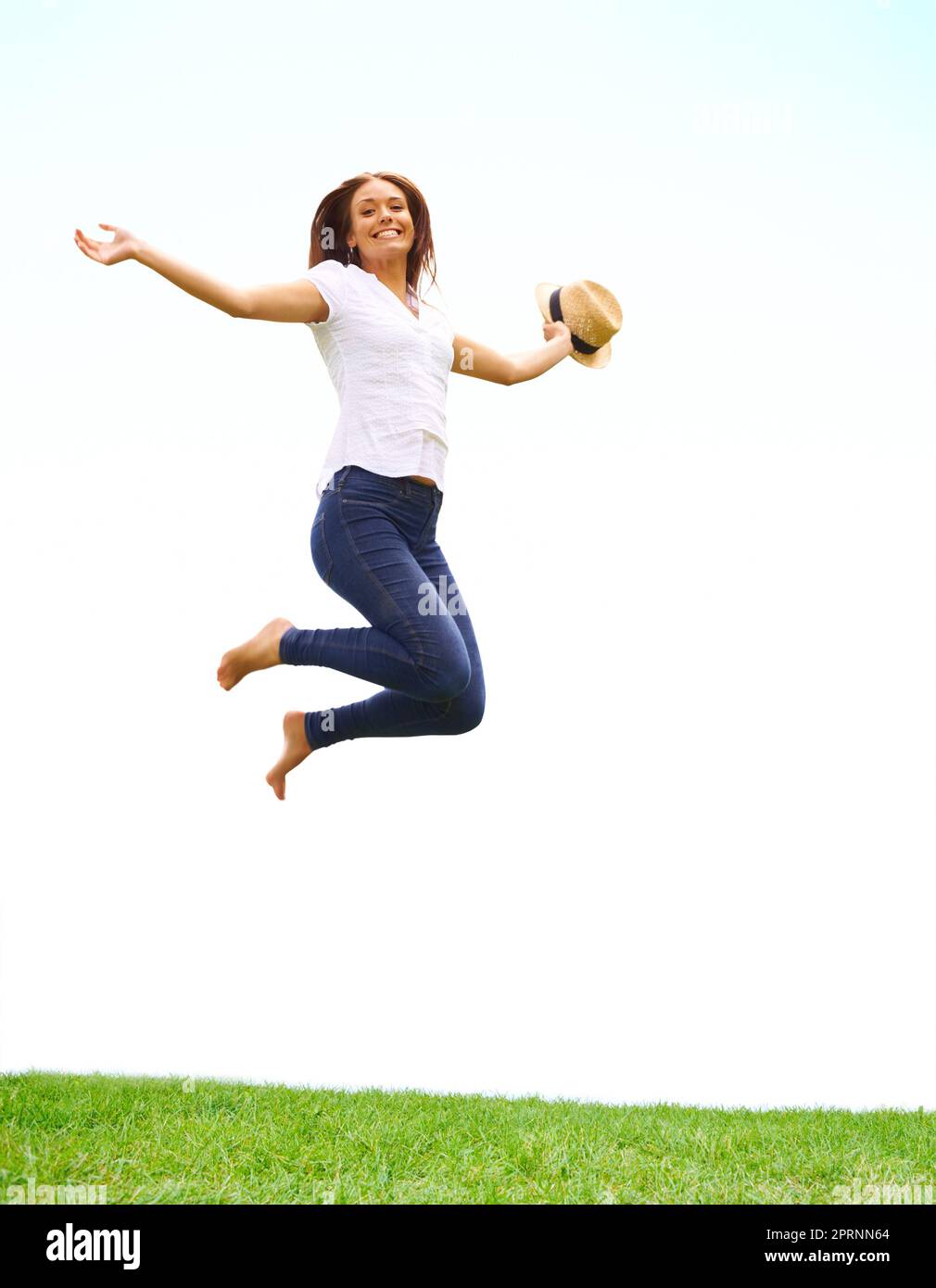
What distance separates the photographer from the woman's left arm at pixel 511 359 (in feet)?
15.3

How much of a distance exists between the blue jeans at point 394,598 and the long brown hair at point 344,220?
1.00 m

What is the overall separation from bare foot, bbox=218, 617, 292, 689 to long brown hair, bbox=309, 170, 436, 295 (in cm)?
146

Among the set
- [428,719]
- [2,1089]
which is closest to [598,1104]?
[428,719]

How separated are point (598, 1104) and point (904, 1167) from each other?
1441 mm

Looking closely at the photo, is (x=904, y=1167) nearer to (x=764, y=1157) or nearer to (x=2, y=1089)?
(x=764, y=1157)

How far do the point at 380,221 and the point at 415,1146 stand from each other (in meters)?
3.66

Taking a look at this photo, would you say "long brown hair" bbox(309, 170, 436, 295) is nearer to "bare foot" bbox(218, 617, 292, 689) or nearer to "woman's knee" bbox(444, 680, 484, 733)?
"bare foot" bbox(218, 617, 292, 689)

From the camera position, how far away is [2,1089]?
5152 mm

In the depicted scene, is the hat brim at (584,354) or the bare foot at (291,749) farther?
the hat brim at (584,354)
